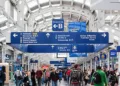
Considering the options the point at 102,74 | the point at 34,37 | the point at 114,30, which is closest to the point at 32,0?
the point at 114,30

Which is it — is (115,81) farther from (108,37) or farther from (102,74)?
(102,74)

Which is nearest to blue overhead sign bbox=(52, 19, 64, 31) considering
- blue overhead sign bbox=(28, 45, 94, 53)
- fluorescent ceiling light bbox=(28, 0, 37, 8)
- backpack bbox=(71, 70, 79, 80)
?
blue overhead sign bbox=(28, 45, 94, 53)

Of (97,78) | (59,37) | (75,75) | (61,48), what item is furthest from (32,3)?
(97,78)

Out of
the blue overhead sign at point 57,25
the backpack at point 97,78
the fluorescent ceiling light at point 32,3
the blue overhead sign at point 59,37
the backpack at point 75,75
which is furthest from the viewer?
the fluorescent ceiling light at point 32,3

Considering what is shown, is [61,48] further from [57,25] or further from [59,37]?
[59,37]

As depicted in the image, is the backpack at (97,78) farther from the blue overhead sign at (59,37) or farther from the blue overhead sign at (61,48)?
the blue overhead sign at (61,48)

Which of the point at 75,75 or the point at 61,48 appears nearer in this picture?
the point at 75,75

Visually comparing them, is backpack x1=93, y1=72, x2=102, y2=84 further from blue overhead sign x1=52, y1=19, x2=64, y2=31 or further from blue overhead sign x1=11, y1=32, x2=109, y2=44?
blue overhead sign x1=52, y1=19, x2=64, y2=31

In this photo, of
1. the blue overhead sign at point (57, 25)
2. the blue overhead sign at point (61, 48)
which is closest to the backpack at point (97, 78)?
the blue overhead sign at point (61, 48)

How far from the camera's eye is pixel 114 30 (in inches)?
1180

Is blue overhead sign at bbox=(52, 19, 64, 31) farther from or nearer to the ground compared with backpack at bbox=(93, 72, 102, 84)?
farther from the ground

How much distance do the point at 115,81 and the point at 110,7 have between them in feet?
46.9

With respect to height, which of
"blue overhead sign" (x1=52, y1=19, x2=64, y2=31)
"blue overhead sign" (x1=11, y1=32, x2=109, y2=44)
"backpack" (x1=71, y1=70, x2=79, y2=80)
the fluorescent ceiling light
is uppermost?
the fluorescent ceiling light

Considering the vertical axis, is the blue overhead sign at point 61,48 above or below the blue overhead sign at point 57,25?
below
